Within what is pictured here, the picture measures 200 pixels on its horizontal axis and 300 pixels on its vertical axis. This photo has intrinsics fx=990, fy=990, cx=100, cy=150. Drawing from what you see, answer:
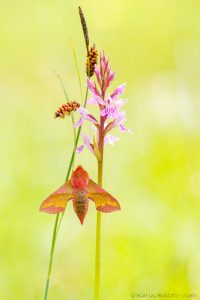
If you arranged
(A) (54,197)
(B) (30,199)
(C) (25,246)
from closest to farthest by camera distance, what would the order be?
(A) (54,197), (C) (25,246), (B) (30,199)

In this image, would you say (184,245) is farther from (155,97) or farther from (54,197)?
(155,97)

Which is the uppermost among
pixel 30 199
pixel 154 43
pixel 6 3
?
pixel 6 3

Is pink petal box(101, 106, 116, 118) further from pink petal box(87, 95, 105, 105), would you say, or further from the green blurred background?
the green blurred background

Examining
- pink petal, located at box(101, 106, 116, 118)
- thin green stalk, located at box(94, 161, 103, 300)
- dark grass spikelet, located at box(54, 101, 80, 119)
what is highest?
dark grass spikelet, located at box(54, 101, 80, 119)

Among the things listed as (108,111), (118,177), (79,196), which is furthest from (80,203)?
(118,177)

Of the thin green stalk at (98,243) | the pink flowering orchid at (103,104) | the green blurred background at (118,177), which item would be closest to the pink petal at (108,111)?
the pink flowering orchid at (103,104)

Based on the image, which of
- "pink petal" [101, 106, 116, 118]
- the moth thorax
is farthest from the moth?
"pink petal" [101, 106, 116, 118]

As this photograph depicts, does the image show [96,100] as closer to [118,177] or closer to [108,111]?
[108,111]

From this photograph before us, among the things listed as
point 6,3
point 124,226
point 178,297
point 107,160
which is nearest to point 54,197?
point 178,297
